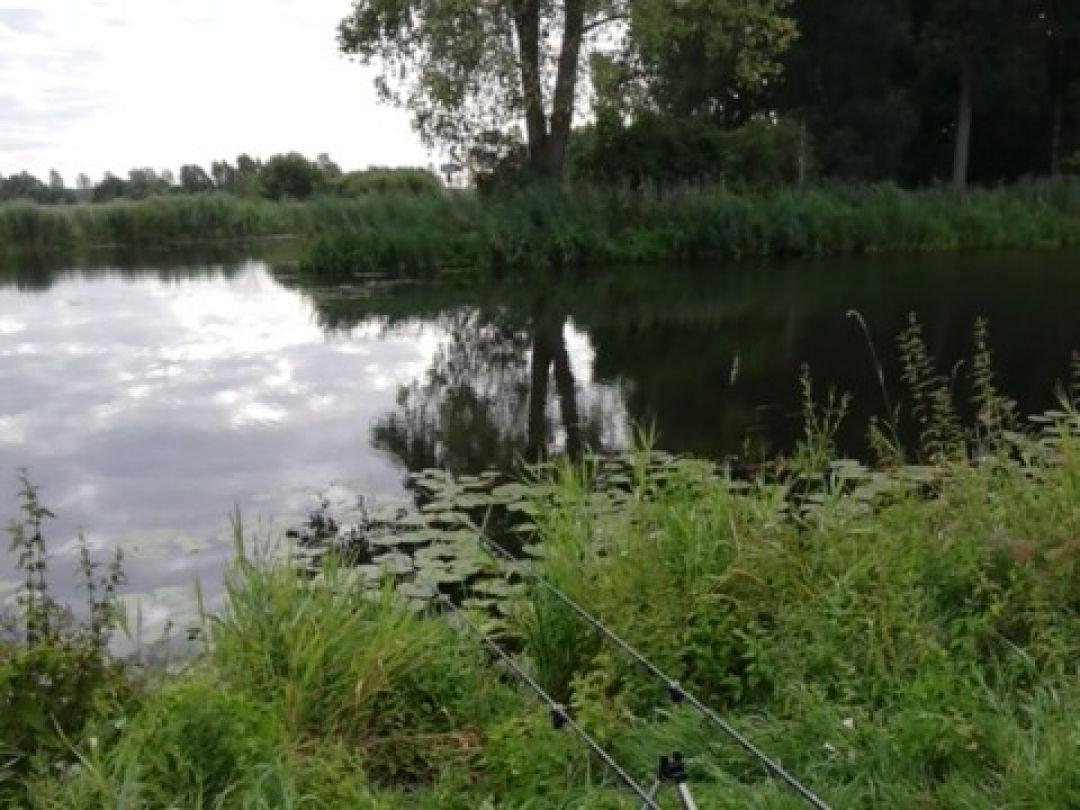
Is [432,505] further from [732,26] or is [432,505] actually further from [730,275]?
[732,26]

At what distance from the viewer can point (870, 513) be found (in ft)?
16.5

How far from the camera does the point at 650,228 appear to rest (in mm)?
22703

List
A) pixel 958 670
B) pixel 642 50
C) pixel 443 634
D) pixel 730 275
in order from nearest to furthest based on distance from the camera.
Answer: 1. pixel 958 670
2. pixel 443 634
3. pixel 730 275
4. pixel 642 50

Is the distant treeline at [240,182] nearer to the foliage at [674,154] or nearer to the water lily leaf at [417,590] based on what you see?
the foliage at [674,154]

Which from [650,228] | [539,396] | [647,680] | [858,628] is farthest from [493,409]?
[650,228]

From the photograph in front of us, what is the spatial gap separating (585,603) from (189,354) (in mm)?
9649

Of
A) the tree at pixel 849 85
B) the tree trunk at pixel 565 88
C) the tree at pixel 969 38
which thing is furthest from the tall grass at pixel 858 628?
the tree at pixel 969 38

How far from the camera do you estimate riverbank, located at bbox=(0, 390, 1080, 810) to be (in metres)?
3.01

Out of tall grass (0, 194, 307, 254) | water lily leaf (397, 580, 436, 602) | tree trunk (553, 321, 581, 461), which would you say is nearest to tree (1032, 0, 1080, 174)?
tall grass (0, 194, 307, 254)

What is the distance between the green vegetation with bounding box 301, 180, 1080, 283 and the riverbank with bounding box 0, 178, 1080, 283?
0.02 meters

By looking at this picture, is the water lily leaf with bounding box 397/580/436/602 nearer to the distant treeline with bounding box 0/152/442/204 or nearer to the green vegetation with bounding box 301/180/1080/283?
the green vegetation with bounding box 301/180/1080/283

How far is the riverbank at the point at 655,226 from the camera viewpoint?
21406mm

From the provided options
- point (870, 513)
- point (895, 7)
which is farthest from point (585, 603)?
point (895, 7)

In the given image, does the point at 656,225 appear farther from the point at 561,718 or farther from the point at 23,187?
the point at 23,187
